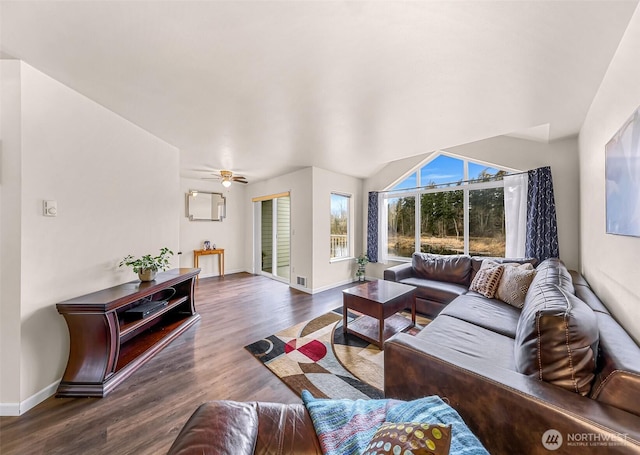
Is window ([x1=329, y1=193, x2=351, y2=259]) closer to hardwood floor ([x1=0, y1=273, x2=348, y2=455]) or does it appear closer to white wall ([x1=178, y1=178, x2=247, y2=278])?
hardwood floor ([x1=0, y1=273, x2=348, y2=455])

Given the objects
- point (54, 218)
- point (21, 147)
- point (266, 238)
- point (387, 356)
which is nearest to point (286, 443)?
point (387, 356)

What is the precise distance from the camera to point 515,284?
7.77 ft

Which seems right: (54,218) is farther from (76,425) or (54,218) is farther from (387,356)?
(387,356)

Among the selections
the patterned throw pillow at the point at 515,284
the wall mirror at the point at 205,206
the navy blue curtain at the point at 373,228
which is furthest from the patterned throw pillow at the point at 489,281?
the wall mirror at the point at 205,206

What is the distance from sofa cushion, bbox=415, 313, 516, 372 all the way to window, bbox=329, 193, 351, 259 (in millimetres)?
2914

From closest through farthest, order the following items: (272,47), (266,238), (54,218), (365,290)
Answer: (272,47) < (54,218) < (365,290) < (266,238)

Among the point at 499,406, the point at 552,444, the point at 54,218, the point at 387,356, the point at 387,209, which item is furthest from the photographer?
the point at 387,209

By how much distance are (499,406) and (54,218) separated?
297 centimetres

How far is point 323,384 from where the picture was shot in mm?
1802

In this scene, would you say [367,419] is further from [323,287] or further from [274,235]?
[274,235]

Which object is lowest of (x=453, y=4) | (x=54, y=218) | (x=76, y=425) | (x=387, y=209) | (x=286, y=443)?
(x=76, y=425)

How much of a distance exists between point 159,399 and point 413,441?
6.13 ft

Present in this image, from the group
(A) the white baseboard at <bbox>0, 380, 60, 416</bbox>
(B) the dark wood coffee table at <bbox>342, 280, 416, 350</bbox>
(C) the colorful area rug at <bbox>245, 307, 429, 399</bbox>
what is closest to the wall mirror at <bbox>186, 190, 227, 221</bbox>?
(C) the colorful area rug at <bbox>245, 307, 429, 399</bbox>

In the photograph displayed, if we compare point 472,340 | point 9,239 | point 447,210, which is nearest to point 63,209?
point 9,239
